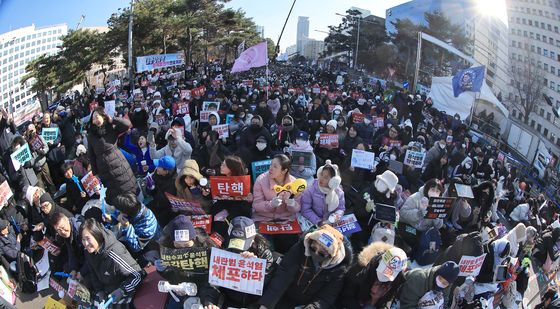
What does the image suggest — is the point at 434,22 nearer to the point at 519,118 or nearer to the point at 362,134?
the point at 519,118

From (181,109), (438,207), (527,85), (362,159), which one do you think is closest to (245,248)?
(438,207)

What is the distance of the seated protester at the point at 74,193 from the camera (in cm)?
496

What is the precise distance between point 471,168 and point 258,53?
7.43m

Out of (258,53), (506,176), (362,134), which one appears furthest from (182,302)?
(258,53)

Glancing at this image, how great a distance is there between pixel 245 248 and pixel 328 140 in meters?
4.45

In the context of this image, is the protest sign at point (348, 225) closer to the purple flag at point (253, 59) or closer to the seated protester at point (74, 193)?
the seated protester at point (74, 193)

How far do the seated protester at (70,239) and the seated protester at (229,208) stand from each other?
4.31ft

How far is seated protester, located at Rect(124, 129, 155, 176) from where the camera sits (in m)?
6.19

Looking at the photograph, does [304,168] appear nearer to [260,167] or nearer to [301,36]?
[260,167]

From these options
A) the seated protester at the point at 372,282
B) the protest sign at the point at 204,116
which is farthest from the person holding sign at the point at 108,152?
the protest sign at the point at 204,116

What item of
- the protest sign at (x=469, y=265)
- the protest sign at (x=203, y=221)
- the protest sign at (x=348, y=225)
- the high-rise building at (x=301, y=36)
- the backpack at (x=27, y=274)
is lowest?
the high-rise building at (x=301, y=36)

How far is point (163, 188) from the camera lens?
462cm

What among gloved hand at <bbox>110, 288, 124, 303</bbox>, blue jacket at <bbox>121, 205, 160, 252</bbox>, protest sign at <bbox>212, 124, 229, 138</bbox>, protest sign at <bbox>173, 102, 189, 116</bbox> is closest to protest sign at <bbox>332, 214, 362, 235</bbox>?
blue jacket at <bbox>121, 205, 160, 252</bbox>

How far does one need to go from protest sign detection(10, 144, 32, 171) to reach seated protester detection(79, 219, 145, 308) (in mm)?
3043
